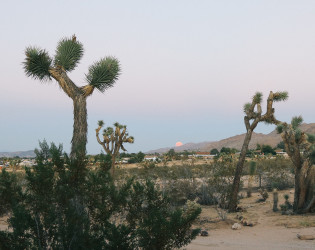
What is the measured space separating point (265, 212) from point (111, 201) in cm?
1318

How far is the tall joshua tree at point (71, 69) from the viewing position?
389 inches

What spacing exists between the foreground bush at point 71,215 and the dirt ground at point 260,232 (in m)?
5.53

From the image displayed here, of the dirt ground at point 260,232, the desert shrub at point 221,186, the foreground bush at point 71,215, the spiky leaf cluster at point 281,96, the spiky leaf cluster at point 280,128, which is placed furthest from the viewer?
the desert shrub at point 221,186

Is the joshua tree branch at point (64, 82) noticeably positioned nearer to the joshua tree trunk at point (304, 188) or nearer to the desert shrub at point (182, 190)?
the joshua tree trunk at point (304, 188)

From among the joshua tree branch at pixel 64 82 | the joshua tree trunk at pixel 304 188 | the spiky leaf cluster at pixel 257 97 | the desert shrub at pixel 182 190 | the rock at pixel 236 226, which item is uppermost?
the spiky leaf cluster at pixel 257 97

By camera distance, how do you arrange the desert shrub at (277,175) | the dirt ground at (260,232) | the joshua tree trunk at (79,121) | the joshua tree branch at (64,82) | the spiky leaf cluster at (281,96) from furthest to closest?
the desert shrub at (277,175)
the spiky leaf cluster at (281,96)
the dirt ground at (260,232)
the joshua tree branch at (64,82)
the joshua tree trunk at (79,121)

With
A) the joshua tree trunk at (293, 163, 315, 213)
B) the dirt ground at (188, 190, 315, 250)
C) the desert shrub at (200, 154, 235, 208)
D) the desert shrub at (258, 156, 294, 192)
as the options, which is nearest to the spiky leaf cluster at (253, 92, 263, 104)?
the joshua tree trunk at (293, 163, 315, 213)

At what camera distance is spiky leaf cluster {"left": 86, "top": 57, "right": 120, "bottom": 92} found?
10453mm

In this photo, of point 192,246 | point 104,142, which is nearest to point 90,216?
point 192,246

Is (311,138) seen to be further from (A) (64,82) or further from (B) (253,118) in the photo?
(A) (64,82)

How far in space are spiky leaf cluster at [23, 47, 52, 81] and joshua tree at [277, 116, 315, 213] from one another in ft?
35.1

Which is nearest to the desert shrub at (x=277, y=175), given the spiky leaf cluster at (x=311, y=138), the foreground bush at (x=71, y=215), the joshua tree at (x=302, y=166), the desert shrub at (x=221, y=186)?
the desert shrub at (x=221, y=186)

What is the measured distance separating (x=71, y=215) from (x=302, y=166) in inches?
513

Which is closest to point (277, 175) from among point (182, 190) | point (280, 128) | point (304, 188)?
point (182, 190)
